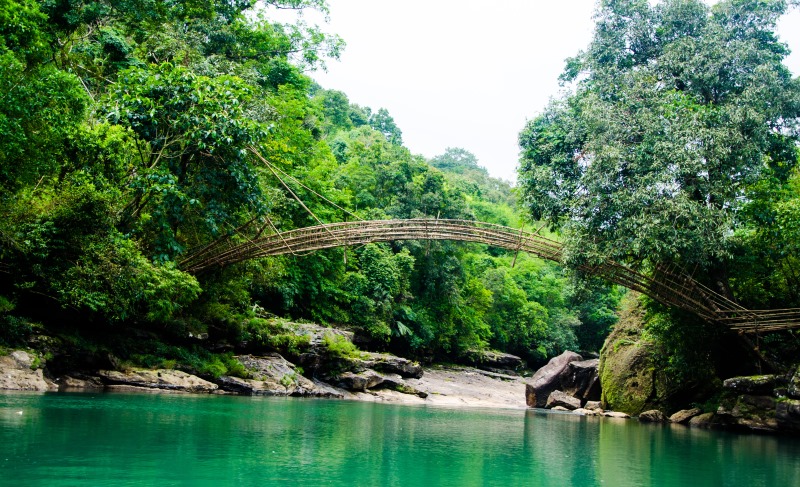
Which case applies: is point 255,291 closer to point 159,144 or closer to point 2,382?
point 159,144

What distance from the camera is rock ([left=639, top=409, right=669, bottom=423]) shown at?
19812 millimetres

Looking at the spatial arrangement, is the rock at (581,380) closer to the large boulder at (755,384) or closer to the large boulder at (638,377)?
the large boulder at (638,377)

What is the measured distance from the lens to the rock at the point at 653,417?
19.8 m

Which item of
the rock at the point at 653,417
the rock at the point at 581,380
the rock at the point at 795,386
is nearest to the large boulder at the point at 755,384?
the rock at the point at 795,386

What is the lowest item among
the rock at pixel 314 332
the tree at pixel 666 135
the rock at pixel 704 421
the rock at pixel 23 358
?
the rock at pixel 704 421

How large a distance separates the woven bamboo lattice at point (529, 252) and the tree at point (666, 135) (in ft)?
1.99

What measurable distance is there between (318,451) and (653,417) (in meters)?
15.0

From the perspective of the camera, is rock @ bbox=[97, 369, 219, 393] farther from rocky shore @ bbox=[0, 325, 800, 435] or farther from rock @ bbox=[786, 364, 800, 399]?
rock @ bbox=[786, 364, 800, 399]

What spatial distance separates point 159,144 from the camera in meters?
15.8

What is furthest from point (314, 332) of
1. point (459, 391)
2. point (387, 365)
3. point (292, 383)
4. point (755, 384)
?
point (755, 384)

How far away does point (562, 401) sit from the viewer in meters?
25.4

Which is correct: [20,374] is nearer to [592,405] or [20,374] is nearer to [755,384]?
[755,384]

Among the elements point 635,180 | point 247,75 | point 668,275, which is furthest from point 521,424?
point 247,75

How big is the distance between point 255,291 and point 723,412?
16665 mm
